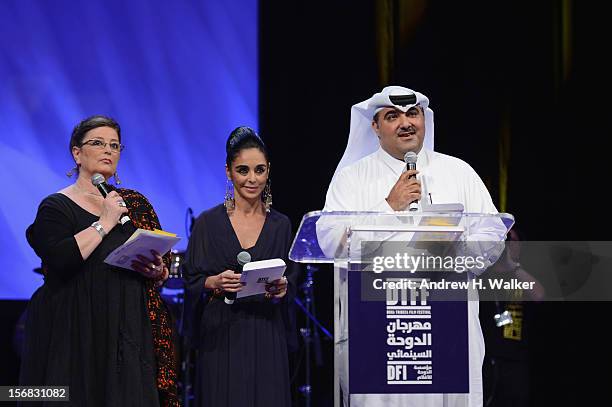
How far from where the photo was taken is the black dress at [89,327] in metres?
3.35

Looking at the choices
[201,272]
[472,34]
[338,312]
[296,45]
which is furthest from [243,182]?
[472,34]

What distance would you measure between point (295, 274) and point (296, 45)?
302cm

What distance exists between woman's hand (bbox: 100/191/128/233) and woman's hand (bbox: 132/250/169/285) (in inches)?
7.3

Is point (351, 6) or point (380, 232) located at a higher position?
point (351, 6)

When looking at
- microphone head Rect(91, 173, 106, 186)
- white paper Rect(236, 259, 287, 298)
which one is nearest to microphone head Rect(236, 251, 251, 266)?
white paper Rect(236, 259, 287, 298)

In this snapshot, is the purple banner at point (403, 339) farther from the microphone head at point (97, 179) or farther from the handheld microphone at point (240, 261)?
the microphone head at point (97, 179)

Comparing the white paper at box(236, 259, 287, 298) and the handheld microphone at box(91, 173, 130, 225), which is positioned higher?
the handheld microphone at box(91, 173, 130, 225)

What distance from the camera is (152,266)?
3543 millimetres

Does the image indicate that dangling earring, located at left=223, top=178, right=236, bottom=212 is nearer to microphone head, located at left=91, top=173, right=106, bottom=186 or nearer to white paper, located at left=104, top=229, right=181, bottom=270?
white paper, located at left=104, top=229, right=181, bottom=270

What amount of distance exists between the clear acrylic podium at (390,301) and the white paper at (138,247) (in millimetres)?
808

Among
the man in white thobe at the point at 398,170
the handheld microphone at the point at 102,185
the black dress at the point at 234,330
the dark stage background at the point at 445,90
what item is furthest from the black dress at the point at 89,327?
the dark stage background at the point at 445,90

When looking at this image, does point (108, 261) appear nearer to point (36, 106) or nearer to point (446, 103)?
point (36, 106)

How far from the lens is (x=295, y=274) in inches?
159

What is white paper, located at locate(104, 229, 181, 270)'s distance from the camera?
3.30 metres
